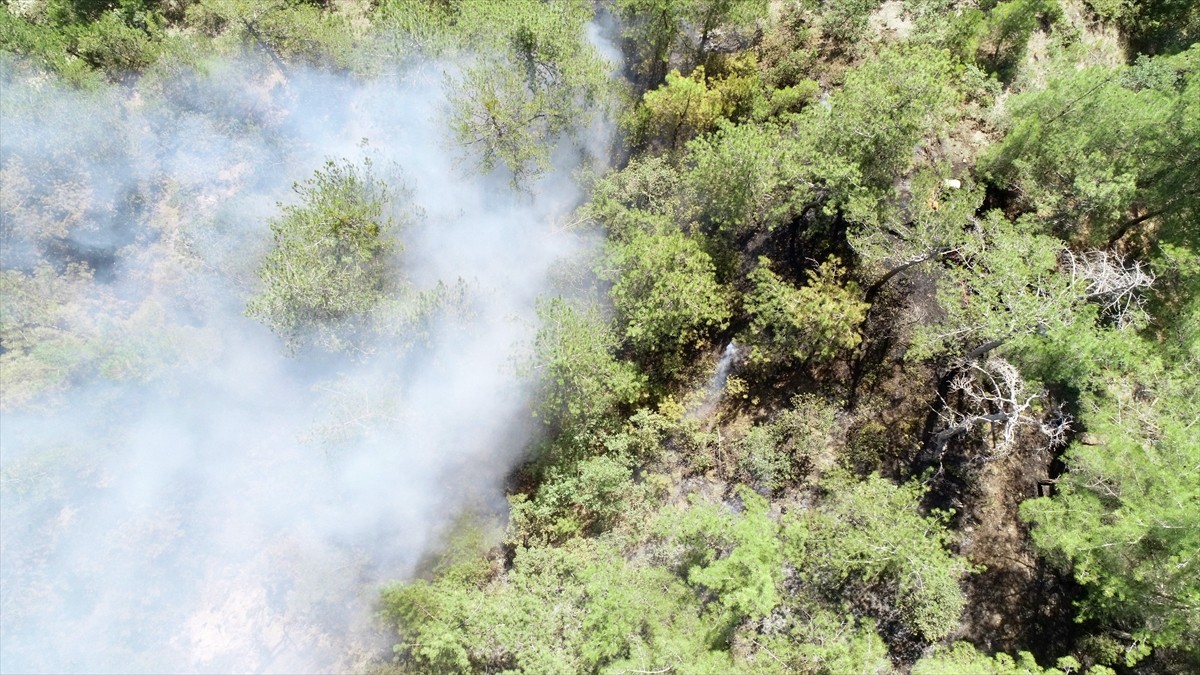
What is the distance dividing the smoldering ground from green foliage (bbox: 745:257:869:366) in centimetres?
853

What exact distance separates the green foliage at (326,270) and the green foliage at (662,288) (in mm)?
8873

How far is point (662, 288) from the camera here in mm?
18766

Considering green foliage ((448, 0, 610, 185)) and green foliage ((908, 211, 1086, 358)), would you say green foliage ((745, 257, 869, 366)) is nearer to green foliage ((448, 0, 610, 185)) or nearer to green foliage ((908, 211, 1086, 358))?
green foliage ((908, 211, 1086, 358))

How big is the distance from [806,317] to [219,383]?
2270cm

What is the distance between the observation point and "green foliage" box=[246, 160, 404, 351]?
18.7 m

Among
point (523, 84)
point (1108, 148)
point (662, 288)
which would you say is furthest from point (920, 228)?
point (523, 84)

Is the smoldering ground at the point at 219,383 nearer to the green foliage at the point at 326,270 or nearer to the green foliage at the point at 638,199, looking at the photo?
the green foliage at the point at 326,270

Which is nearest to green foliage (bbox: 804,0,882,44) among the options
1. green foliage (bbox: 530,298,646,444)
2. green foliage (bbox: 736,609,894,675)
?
green foliage (bbox: 530,298,646,444)

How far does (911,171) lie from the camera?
19688 millimetres

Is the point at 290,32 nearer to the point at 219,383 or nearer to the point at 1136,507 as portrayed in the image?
the point at 219,383

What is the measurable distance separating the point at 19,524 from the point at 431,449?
14.9 metres

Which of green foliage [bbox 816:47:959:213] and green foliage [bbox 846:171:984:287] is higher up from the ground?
green foliage [bbox 816:47:959:213]

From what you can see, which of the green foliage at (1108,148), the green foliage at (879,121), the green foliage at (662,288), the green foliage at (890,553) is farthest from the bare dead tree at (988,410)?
the green foliage at (662,288)

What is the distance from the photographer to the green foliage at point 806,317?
58.0ft
